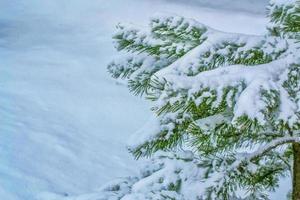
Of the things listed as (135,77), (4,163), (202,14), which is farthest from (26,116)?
(202,14)

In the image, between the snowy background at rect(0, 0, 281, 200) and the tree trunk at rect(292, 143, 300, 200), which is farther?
the snowy background at rect(0, 0, 281, 200)

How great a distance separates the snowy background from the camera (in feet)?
17.7

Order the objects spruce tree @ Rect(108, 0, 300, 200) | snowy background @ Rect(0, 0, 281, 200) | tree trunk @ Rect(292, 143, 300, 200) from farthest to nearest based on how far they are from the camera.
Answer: snowy background @ Rect(0, 0, 281, 200)
tree trunk @ Rect(292, 143, 300, 200)
spruce tree @ Rect(108, 0, 300, 200)

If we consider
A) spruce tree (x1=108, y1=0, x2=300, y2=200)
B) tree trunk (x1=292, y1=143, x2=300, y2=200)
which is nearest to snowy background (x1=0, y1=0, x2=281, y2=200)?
spruce tree (x1=108, y1=0, x2=300, y2=200)

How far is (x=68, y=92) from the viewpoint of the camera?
754 centimetres

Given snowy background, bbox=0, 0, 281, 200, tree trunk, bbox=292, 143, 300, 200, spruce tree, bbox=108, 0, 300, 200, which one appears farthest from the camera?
snowy background, bbox=0, 0, 281, 200

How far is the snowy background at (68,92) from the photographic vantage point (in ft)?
17.7

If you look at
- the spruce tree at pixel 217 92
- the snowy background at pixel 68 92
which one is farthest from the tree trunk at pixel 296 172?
the snowy background at pixel 68 92

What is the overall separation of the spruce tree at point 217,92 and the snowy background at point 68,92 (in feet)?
9.99

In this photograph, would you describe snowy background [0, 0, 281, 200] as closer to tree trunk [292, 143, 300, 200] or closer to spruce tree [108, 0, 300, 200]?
spruce tree [108, 0, 300, 200]

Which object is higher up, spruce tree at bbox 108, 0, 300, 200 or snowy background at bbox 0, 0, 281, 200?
spruce tree at bbox 108, 0, 300, 200

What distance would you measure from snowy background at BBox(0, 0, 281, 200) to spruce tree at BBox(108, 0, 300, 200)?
120 inches

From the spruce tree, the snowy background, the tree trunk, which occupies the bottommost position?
the snowy background

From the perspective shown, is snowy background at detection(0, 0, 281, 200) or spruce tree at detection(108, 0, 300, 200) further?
snowy background at detection(0, 0, 281, 200)
